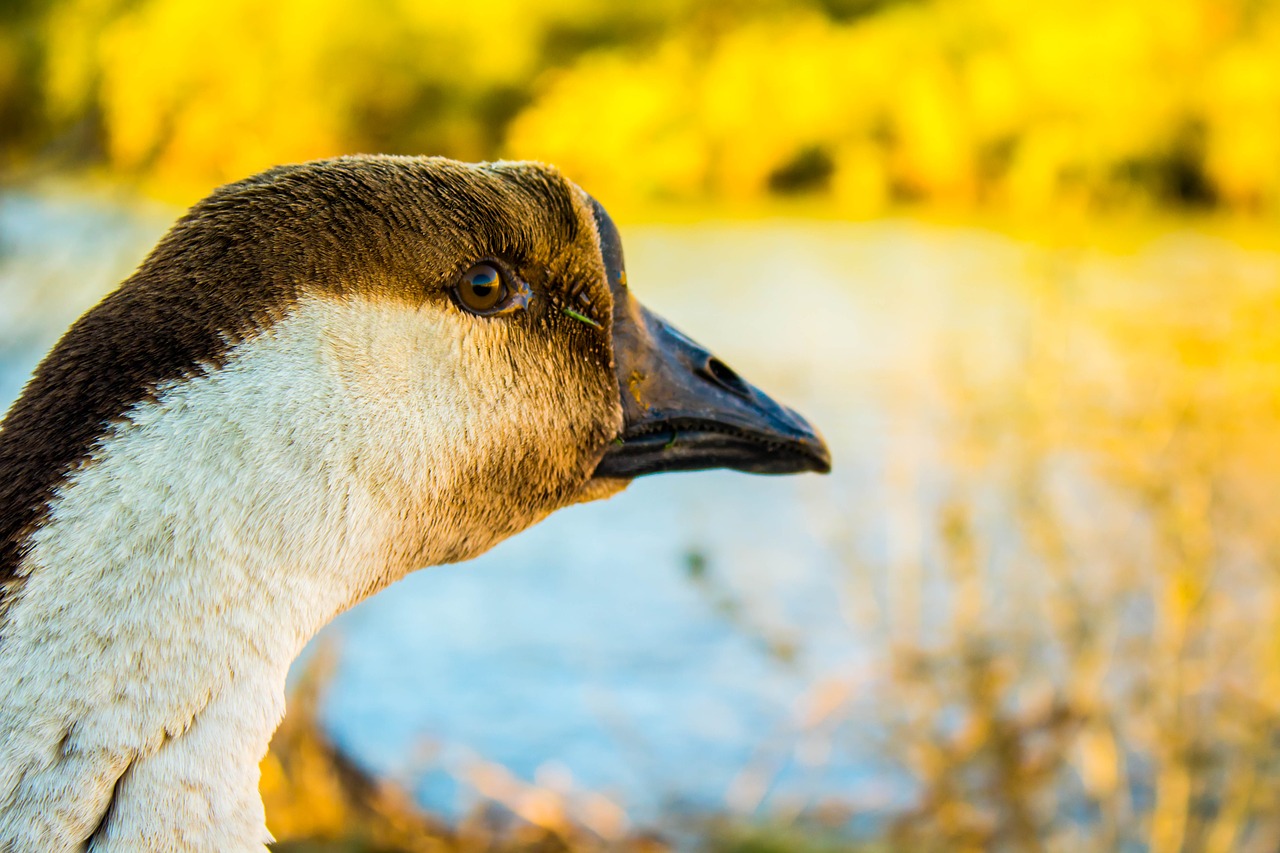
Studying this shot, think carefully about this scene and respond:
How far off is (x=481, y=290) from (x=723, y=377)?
40 centimetres

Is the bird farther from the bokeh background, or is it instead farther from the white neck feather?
the bokeh background

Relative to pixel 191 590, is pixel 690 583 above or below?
below

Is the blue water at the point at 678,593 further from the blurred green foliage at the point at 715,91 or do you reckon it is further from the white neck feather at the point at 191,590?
the white neck feather at the point at 191,590

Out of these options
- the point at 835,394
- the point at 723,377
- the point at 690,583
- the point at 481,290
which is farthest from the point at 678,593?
the point at 481,290

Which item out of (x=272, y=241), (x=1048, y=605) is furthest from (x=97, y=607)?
(x=1048, y=605)

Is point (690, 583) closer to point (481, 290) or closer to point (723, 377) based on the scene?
point (723, 377)

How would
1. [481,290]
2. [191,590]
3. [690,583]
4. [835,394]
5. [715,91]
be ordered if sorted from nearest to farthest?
[191,590] < [481,290] < [690,583] < [715,91] < [835,394]

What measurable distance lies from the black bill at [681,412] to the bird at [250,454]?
0.07 m

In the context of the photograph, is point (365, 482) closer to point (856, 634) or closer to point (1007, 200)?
point (856, 634)

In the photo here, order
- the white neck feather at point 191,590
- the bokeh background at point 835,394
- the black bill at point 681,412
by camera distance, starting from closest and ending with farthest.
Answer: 1. the white neck feather at point 191,590
2. the black bill at point 681,412
3. the bokeh background at point 835,394

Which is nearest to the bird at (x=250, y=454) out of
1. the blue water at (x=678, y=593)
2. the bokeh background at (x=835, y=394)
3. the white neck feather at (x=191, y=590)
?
the white neck feather at (x=191, y=590)

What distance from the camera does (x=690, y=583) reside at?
195 inches

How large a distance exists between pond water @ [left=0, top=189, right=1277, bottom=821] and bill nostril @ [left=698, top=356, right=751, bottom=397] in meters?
1.78

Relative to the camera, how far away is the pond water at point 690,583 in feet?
14.5
